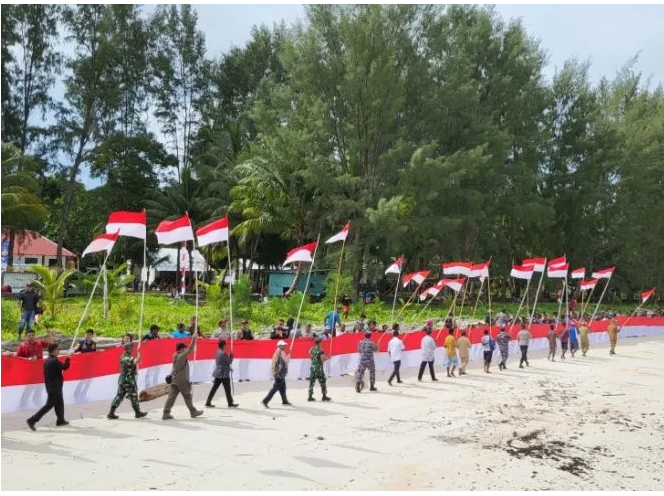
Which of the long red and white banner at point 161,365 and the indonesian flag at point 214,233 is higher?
the indonesian flag at point 214,233

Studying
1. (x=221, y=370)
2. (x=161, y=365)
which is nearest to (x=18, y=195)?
(x=161, y=365)

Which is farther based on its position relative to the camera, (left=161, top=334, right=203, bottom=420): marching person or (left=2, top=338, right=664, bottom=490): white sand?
(left=161, top=334, right=203, bottom=420): marching person

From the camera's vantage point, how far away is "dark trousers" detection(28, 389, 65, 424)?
11.0 m

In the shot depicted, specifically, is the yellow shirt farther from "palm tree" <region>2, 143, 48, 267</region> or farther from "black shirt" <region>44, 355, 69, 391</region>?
"palm tree" <region>2, 143, 48, 267</region>

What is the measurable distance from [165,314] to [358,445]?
16191 mm

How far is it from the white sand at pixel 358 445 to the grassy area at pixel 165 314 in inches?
282

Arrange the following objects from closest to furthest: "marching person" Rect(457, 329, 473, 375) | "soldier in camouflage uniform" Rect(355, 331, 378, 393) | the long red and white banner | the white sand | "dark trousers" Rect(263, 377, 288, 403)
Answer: the white sand < the long red and white banner < "dark trousers" Rect(263, 377, 288, 403) < "soldier in camouflage uniform" Rect(355, 331, 378, 393) < "marching person" Rect(457, 329, 473, 375)

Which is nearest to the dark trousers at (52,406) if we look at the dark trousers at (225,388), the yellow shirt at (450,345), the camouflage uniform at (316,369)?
the dark trousers at (225,388)

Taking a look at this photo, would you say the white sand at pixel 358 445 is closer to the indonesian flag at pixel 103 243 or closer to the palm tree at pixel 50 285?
the indonesian flag at pixel 103 243

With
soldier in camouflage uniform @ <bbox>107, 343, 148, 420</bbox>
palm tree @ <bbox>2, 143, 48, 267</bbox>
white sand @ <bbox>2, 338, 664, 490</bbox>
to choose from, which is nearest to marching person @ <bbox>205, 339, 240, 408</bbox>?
white sand @ <bbox>2, 338, 664, 490</bbox>

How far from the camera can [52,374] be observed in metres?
11.2

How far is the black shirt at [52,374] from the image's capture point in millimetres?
11156

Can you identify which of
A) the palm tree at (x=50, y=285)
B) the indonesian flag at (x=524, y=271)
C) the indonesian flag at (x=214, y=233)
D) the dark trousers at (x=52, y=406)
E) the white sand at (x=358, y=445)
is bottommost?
the white sand at (x=358, y=445)

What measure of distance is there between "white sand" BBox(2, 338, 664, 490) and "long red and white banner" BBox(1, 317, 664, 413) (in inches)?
15.5
